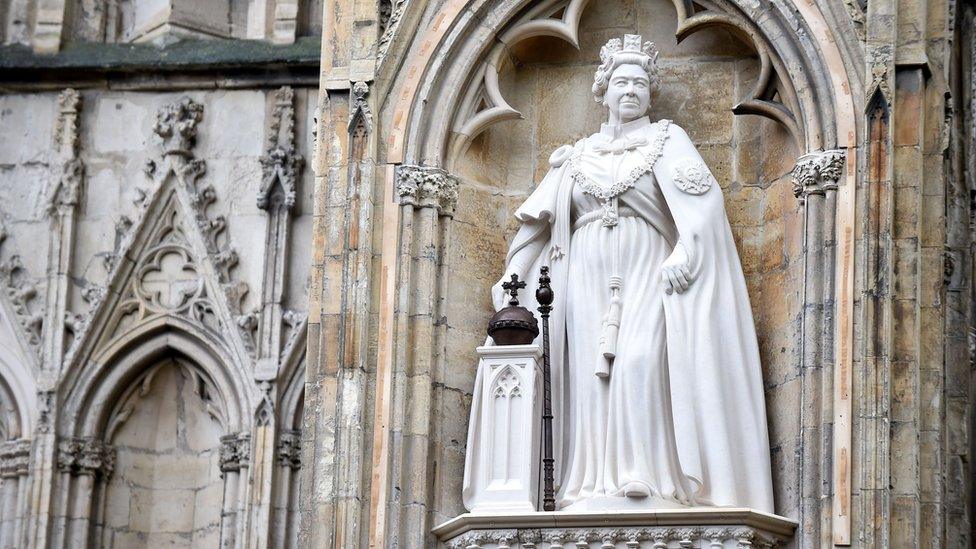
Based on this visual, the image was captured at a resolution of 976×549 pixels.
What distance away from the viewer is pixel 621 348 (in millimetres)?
16109

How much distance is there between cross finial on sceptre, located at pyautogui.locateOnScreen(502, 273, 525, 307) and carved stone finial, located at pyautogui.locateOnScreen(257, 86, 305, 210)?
2.51m

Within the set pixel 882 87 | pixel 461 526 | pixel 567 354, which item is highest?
pixel 882 87

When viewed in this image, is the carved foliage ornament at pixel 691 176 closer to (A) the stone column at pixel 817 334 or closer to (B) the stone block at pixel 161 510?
(A) the stone column at pixel 817 334

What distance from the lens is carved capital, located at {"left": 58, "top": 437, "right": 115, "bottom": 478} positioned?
18234mm

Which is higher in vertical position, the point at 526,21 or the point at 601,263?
the point at 526,21

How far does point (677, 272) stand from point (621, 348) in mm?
509

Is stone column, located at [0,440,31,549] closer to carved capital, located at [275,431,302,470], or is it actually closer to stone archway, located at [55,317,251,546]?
stone archway, located at [55,317,251,546]

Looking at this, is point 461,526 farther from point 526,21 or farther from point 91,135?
point 91,135

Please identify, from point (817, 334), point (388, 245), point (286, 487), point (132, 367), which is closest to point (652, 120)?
point (388, 245)

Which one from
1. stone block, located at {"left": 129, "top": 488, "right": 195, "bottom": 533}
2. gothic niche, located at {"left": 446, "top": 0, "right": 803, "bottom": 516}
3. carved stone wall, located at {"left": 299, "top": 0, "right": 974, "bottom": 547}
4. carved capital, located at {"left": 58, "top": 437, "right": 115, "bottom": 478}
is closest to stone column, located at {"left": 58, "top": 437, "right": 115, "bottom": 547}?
carved capital, located at {"left": 58, "top": 437, "right": 115, "bottom": 478}

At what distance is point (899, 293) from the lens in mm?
15773

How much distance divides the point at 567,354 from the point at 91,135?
415 cm

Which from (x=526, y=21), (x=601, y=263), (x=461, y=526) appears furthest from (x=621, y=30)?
(x=461, y=526)

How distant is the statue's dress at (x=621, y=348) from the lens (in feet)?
52.1
